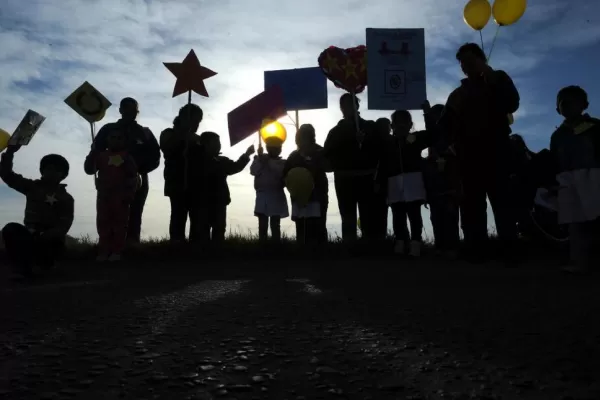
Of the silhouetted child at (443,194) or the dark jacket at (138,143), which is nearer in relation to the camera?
the silhouetted child at (443,194)

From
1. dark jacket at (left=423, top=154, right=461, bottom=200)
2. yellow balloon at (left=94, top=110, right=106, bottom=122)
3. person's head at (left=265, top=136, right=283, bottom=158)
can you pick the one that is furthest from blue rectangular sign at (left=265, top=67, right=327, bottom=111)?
yellow balloon at (left=94, top=110, right=106, bottom=122)

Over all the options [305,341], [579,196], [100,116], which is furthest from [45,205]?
[579,196]

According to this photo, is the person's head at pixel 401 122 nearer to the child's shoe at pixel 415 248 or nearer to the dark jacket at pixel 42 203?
the child's shoe at pixel 415 248

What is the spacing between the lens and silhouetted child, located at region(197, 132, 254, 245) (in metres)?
6.59

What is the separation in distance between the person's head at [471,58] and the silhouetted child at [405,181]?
117cm

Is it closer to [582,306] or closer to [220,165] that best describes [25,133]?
[220,165]

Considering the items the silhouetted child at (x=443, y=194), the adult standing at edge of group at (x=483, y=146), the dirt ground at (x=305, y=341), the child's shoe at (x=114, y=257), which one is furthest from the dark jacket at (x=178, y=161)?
the adult standing at edge of group at (x=483, y=146)

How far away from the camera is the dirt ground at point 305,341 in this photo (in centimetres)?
145

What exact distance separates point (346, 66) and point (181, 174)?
2.55 m

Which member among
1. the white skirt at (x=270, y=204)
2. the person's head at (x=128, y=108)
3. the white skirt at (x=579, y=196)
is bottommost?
the white skirt at (x=579, y=196)

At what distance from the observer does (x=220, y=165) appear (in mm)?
6652

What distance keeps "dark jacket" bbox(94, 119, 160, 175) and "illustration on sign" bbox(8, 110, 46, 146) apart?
74cm

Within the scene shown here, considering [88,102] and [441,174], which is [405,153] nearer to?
[441,174]

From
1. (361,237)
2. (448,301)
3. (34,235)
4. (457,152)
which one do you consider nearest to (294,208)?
(361,237)
